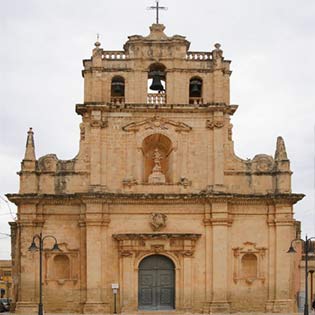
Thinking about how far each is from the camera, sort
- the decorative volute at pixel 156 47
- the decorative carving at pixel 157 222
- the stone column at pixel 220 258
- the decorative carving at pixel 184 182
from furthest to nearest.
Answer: the decorative volute at pixel 156 47
the decorative carving at pixel 184 182
the decorative carving at pixel 157 222
the stone column at pixel 220 258

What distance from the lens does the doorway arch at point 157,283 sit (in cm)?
3734

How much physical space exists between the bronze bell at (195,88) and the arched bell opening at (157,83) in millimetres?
1343

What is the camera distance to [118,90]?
129 feet

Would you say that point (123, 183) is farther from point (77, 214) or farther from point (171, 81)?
point (171, 81)

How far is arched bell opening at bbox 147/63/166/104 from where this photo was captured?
3878 centimetres

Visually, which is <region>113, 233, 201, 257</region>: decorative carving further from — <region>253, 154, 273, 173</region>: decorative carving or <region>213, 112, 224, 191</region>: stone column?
<region>253, 154, 273, 173</region>: decorative carving

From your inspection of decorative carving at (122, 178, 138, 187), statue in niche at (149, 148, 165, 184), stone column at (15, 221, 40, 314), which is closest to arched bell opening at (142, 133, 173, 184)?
statue in niche at (149, 148, 165, 184)

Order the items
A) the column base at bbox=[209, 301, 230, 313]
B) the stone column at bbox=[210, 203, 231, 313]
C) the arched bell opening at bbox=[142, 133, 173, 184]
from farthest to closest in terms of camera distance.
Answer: the arched bell opening at bbox=[142, 133, 173, 184]
the stone column at bbox=[210, 203, 231, 313]
the column base at bbox=[209, 301, 230, 313]

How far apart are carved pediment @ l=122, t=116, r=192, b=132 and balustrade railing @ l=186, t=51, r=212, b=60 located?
3.39 meters

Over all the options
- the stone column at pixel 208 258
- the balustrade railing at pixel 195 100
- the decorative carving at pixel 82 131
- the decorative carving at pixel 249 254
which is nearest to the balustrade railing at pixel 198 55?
the balustrade railing at pixel 195 100

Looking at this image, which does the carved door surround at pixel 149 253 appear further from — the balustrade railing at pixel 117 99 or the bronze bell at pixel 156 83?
the bronze bell at pixel 156 83

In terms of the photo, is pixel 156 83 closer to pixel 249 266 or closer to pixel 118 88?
pixel 118 88

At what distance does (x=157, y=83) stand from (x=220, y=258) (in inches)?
356

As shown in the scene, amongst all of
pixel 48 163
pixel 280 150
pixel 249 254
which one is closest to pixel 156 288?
pixel 249 254
